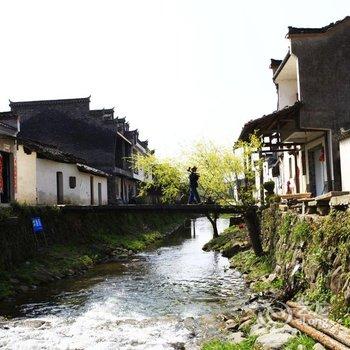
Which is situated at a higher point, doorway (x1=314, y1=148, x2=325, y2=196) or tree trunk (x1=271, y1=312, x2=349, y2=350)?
doorway (x1=314, y1=148, x2=325, y2=196)

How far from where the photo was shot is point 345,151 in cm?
1634

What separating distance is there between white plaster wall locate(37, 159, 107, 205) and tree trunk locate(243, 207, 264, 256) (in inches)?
503

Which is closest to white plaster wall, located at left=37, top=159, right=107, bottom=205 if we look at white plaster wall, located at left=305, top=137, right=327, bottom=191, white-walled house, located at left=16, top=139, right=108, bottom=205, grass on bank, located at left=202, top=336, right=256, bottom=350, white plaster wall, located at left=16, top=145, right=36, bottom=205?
white-walled house, located at left=16, top=139, right=108, bottom=205

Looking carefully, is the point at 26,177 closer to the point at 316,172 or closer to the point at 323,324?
the point at 316,172

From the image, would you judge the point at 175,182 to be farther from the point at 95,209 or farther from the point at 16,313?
the point at 16,313

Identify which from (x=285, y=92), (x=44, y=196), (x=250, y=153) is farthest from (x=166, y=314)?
(x=44, y=196)

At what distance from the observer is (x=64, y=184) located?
31.9 metres

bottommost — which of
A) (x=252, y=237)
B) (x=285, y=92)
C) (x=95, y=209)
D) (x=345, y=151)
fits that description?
(x=252, y=237)

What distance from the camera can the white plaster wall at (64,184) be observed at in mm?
28281

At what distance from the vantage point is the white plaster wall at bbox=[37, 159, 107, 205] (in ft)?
92.8

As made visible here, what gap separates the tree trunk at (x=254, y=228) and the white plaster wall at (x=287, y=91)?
5957 mm

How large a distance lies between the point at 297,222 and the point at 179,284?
596cm

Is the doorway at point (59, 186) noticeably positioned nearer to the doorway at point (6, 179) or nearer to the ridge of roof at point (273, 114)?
the doorway at point (6, 179)

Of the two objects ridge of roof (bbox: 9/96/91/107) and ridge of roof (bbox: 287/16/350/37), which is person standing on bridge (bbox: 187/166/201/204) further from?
ridge of roof (bbox: 9/96/91/107)
